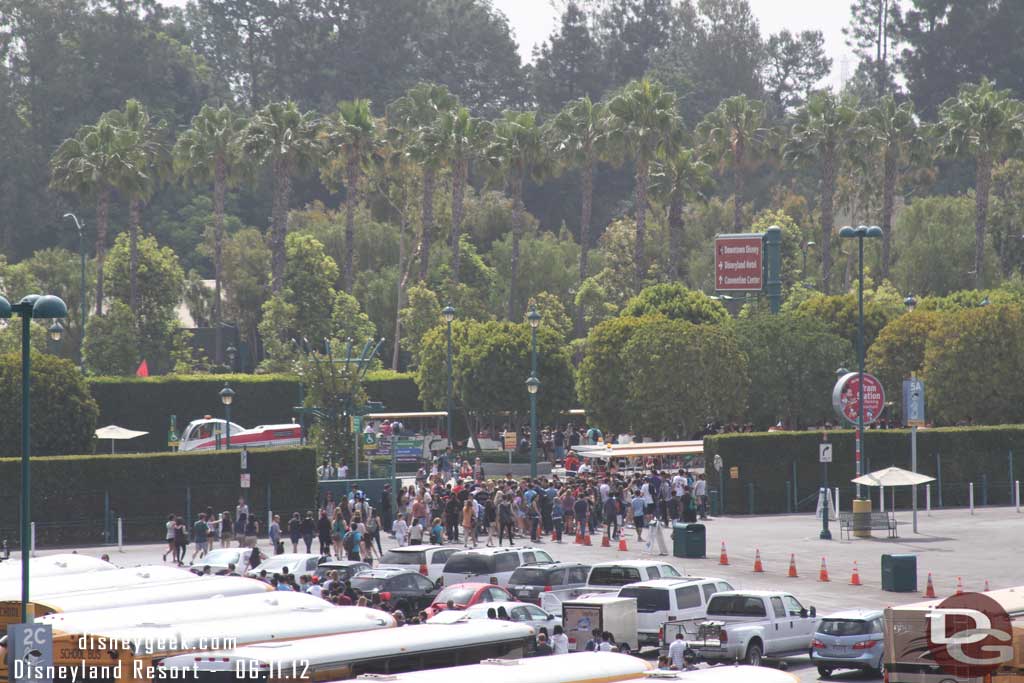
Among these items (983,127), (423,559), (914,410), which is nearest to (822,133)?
(983,127)

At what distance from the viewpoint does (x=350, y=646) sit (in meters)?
20.8

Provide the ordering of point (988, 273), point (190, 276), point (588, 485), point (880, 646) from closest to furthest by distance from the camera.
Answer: point (880, 646) < point (588, 485) < point (988, 273) < point (190, 276)

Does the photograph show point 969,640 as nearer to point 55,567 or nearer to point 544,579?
point 544,579

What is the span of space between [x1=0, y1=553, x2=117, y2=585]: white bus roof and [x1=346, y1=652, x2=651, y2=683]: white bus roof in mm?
12288

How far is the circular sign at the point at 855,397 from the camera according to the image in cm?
5191

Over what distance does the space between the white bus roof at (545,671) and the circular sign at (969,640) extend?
3653mm

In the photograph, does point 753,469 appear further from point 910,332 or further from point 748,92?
point 748,92

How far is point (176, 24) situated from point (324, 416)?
351ft

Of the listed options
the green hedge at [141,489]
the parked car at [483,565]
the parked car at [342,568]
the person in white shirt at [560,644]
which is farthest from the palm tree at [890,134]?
the person in white shirt at [560,644]

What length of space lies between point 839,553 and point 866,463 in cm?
1114

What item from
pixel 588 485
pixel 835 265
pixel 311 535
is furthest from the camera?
pixel 835 265

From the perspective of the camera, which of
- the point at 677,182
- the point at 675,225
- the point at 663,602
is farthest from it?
the point at 675,225

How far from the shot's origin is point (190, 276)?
10462cm

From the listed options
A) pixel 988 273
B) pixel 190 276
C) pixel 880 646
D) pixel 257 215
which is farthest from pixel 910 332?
pixel 257 215
